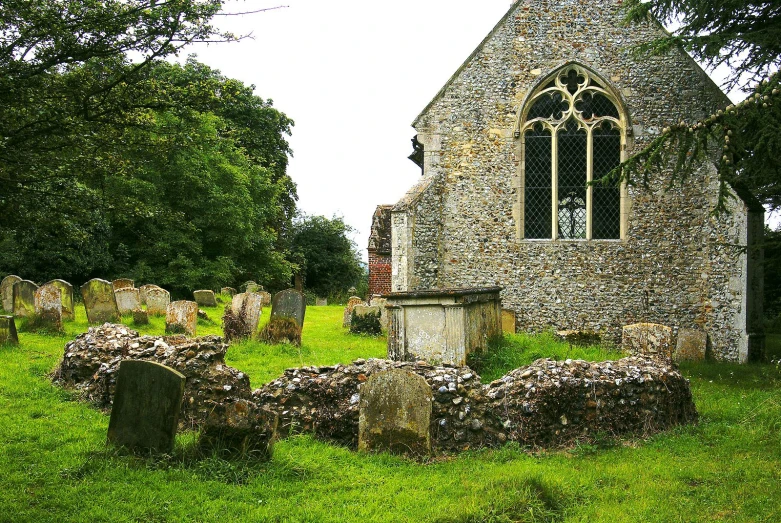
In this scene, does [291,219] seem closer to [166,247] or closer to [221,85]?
[166,247]

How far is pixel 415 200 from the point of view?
14.7 meters

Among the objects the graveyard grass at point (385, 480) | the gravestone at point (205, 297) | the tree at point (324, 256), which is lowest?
the graveyard grass at point (385, 480)

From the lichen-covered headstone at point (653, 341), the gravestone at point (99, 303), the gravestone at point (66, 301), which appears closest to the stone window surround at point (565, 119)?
the lichen-covered headstone at point (653, 341)

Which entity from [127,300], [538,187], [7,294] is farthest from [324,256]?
[538,187]

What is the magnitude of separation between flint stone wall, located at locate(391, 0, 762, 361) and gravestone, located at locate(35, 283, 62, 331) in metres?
7.17

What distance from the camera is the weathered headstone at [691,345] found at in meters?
12.7

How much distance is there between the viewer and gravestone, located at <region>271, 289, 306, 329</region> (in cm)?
1262

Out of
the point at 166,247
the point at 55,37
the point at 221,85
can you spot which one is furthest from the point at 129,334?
the point at 166,247

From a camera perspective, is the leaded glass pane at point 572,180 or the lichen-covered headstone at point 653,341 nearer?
the lichen-covered headstone at point 653,341

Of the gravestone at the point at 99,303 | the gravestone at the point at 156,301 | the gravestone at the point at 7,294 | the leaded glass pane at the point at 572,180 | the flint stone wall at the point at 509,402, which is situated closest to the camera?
the flint stone wall at the point at 509,402

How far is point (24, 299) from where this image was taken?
48.1 feet

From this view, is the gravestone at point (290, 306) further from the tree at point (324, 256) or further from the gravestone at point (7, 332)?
the tree at point (324, 256)

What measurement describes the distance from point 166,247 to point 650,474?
76.3 feet

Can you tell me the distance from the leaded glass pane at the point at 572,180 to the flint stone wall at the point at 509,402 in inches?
308
